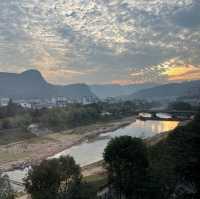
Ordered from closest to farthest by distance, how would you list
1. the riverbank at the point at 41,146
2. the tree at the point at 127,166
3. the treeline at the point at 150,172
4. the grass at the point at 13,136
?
the treeline at the point at 150,172
the tree at the point at 127,166
the riverbank at the point at 41,146
the grass at the point at 13,136

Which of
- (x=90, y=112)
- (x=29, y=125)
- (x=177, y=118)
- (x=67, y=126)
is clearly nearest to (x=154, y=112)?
(x=177, y=118)

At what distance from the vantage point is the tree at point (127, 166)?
21453 mm

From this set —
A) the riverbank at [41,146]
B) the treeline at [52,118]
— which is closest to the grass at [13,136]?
the riverbank at [41,146]

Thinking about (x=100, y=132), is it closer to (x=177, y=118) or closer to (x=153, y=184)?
(x=177, y=118)

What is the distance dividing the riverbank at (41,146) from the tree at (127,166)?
29.1 m

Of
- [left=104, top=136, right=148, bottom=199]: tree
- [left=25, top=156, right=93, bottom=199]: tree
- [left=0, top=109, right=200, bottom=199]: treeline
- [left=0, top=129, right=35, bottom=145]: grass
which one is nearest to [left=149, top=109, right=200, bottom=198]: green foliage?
[left=0, top=109, right=200, bottom=199]: treeline

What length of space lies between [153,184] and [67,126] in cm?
8217

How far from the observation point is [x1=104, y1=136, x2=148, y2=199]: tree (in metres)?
21.5

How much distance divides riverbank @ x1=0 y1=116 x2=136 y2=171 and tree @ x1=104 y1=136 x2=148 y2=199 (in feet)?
95.4

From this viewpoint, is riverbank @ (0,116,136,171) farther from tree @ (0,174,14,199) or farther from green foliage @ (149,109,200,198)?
green foliage @ (149,109,200,198)

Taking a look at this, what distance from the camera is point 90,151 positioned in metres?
63.0

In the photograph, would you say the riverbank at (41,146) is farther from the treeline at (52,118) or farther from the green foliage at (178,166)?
the green foliage at (178,166)

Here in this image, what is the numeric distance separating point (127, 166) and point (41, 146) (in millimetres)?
50353

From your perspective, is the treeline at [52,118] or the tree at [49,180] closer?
the tree at [49,180]
